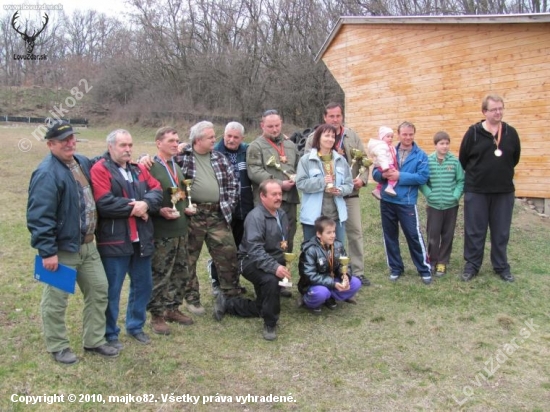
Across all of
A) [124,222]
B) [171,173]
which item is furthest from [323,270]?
[124,222]

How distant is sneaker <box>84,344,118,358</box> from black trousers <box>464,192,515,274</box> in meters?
4.07

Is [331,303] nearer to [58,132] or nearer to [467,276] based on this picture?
[467,276]

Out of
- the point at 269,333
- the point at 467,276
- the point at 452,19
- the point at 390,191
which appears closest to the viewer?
the point at 269,333

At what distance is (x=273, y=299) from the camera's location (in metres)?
4.54

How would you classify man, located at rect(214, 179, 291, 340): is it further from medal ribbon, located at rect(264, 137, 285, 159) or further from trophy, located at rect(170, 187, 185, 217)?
medal ribbon, located at rect(264, 137, 285, 159)

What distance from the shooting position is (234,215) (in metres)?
5.45

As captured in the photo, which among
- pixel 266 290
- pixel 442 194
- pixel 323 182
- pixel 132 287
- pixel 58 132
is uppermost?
pixel 58 132

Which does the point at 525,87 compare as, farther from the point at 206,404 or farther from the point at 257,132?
the point at 257,132

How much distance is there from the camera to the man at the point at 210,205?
4828mm

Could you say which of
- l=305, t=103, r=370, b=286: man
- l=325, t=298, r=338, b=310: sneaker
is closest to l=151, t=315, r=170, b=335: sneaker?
l=325, t=298, r=338, b=310: sneaker

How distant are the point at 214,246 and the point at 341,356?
1639 millimetres

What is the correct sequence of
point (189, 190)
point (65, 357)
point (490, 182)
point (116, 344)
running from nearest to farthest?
point (65, 357) < point (116, 344) < point (189, 190) < point (490, 182)

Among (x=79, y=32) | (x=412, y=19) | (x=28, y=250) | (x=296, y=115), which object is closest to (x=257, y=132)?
(x=296, y=115)

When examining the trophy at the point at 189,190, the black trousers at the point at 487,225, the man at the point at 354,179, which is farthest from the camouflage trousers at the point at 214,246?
the black trousers at the point at 487,225
